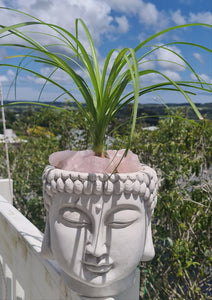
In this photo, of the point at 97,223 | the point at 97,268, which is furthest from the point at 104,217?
the point at 97,268

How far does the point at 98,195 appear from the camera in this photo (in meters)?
0.97

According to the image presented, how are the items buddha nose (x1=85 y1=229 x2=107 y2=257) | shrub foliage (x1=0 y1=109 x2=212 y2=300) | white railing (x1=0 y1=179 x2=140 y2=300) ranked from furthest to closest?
shrub foliage (x1=0 y1=109 x2=212 y2=300) → white railing (x1=0 y1=179 x2=140 y2=300) → buddha nose (x1=85 y1=229 x2=107 y2=257)

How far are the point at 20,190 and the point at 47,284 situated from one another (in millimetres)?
2960

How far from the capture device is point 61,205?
101 centimetres

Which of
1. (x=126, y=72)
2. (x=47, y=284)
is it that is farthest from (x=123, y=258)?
(x=126, y=72)

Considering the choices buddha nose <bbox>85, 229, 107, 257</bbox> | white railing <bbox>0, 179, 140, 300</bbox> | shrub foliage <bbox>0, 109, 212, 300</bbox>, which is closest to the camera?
buddha nose <bbox>85, 229, 107, 257</bbox>

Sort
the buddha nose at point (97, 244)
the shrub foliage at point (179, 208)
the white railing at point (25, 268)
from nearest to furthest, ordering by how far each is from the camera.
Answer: the buddha nose at point (97, 244), the white railing at point (25, 268), the shrub foliage at point (179, 208)

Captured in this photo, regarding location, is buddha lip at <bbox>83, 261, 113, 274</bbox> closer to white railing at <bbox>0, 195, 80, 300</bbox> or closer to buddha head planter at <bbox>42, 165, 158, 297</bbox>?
buddha head planter at <bbox>42, 165, 158, 297</bbox>

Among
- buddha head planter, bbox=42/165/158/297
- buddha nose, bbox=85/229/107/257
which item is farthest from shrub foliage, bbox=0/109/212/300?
buddha nose, bbox=85/229/107/257

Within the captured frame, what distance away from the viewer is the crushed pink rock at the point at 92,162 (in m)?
1.03

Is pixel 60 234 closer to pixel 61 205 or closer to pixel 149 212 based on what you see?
pixel 61 205

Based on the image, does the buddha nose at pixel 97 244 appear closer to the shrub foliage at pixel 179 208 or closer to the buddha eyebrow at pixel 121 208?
the buddha eyebrow at pixel 121 208

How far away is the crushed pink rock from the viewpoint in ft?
3.37

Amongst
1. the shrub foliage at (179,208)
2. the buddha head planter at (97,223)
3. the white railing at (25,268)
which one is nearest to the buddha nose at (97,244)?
the buddha head planter at (97,223)
